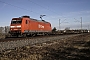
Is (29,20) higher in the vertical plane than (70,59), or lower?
higher

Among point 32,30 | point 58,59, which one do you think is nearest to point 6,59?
point 58,59

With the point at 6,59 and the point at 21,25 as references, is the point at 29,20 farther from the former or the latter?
the point at 6,59

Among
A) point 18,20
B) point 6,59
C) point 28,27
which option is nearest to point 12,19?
point 18,20

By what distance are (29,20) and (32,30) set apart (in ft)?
6.64

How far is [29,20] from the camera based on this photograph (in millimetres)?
27641

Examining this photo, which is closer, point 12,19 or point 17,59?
point 17,59

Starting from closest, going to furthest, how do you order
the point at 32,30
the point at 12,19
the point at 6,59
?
the point at 6,59 < the point at 12,19 < the point at 32,30

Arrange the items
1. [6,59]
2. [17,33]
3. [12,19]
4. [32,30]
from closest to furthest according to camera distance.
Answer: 1. [6,59]
2. [17,33]
3. [12,19]
4. [32,30]

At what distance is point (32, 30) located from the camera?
28453mm

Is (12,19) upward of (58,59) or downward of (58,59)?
upward

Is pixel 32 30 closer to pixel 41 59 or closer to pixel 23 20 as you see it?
pixel 23 20

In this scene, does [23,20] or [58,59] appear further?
[23,20]

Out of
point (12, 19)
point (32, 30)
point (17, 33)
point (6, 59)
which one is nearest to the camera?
point (6, 59)

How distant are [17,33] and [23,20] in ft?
8.17
